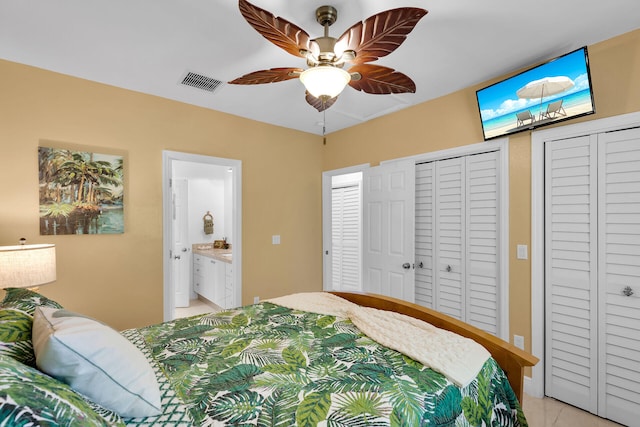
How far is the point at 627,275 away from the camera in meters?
1.97

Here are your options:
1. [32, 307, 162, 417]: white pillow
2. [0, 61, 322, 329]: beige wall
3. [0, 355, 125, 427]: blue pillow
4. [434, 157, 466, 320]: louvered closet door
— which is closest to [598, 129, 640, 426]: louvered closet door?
[434, 157, 466, 320]: louvered closet door

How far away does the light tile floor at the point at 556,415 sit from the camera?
2.02 meters

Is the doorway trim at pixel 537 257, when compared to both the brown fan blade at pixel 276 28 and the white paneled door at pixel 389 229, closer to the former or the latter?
the white paneled door at pixel 389 229

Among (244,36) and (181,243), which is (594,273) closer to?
(244,36)

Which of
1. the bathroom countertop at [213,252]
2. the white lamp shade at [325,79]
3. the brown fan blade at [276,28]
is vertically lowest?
the bathroom countertop at [213,252]

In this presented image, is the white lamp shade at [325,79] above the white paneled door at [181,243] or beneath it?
above

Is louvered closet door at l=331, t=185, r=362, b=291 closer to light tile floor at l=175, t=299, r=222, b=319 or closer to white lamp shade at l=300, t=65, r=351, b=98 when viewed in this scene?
light tile floor at l=175, t=299, r=222, b=319

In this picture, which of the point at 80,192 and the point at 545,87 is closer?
the point at 545,87

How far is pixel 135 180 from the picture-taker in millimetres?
2805

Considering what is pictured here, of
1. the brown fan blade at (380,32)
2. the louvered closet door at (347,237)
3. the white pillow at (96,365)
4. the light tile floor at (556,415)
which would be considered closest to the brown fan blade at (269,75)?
the brown fan blade at (380,32)

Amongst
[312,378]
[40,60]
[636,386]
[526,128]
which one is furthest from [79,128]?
[636,386]

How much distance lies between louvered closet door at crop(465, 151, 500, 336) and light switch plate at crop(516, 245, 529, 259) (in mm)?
175

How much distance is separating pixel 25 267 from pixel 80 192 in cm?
85

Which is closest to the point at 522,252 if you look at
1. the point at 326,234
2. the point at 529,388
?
the point at 529,388
